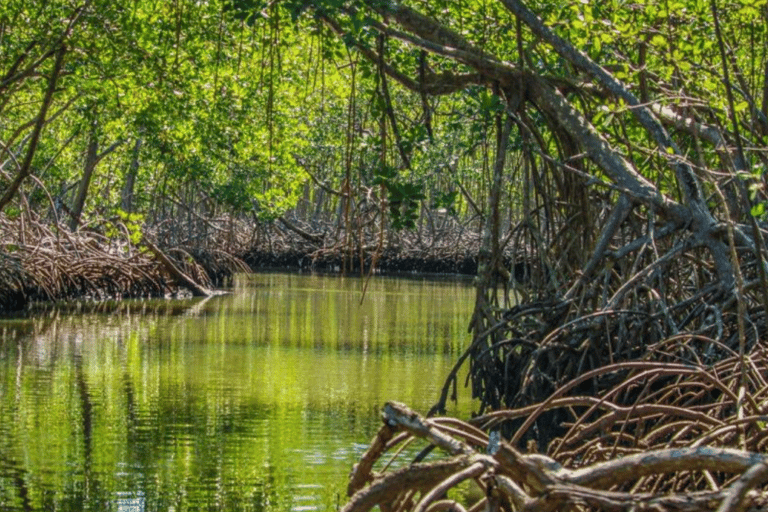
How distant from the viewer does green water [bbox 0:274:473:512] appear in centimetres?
754

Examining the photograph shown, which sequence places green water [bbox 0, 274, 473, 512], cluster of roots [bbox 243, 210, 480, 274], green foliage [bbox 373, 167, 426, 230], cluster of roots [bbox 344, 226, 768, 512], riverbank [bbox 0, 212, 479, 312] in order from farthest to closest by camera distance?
1. cluster of roots [bbox 243, 210, 480, 274]
2. riverbank [bbox 0, 212, 479, 312]
3. green water [bbox 0, 274, 473, 512]
4. green foliage [bbox 373, 167, 426, 230]
5. cluster of roots [bbox 344, 226, 768, 512]

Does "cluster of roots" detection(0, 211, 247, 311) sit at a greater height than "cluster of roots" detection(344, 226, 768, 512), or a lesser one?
greater

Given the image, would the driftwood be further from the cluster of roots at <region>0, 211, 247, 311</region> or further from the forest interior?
the cluster of roots at <region>0, 211, 247, 311</region>

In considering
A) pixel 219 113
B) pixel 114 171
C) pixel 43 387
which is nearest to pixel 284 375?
pixel 43 387

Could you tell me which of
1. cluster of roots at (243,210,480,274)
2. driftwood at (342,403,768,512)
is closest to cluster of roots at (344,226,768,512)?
driftwood at (342,403,768,512)

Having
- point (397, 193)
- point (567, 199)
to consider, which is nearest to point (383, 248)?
point (567, 199)

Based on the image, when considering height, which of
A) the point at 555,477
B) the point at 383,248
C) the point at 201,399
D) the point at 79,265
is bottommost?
the point at 201,399

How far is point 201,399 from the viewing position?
36.2 feet

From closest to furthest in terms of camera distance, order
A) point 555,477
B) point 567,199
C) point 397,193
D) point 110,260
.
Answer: point 555,477 < point 397,193 < point 567,199 < point 110,260

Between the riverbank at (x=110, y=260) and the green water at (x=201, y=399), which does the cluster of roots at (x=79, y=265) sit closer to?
the riverbank at (x=110, y=260)

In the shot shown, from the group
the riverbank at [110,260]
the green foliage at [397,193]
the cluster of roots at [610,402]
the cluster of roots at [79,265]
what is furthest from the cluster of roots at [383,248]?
the green foliage at [397,193]

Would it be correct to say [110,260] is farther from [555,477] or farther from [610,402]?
[555,477]

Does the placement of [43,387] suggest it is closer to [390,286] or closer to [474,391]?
[474,391]

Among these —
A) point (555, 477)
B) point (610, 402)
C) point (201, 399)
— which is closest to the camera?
point (555, 477)
